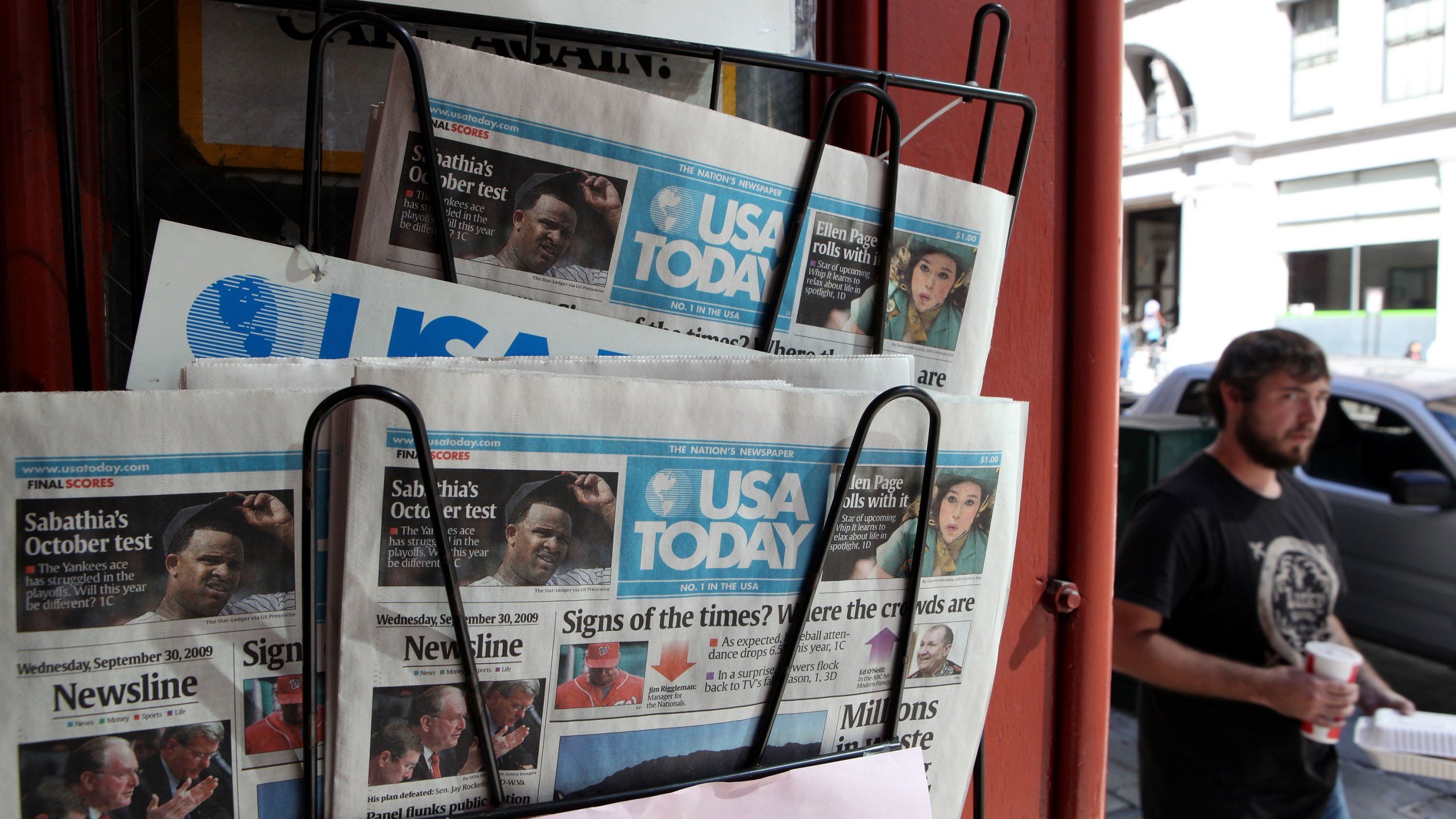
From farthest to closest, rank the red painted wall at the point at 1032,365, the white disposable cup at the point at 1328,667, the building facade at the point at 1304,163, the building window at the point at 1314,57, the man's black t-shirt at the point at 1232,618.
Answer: the building window at the point at 1314,57, the building facade at the point at 1304,163, the man's black t-shirt at the point at 1232,618, the white disposable cup at the point at 1328,667, the red painted wall at the point at 1032,365

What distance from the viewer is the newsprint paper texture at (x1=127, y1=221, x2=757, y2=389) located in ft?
1.26

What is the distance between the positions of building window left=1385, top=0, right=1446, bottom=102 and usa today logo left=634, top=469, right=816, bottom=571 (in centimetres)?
1321

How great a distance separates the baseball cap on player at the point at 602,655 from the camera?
408 mm

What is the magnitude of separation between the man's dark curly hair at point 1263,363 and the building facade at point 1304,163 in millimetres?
10807

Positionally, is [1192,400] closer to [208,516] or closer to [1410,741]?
[1410,741]

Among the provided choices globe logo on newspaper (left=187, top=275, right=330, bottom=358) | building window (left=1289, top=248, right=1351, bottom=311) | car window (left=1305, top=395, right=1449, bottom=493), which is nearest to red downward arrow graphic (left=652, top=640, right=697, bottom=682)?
globe logo on newspaper (left=187, top=275, right=330, bottom=358)

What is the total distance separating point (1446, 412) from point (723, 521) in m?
3.34

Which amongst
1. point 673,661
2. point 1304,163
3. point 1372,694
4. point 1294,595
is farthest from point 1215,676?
point 1304,163

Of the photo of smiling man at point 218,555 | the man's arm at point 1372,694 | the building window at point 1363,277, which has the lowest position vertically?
the man's arm at point 1372,694

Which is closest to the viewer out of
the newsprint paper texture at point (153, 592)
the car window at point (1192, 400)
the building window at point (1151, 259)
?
the newsprint paper texture at point (153, 592)

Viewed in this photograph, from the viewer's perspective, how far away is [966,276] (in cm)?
50

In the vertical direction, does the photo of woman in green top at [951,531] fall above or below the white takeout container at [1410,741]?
above

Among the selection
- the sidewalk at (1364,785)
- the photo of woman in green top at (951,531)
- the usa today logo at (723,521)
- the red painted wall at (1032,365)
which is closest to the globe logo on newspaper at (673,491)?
the usa today logo at (723,521)

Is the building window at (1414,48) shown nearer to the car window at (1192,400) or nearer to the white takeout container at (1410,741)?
the car window at (1192,400)
